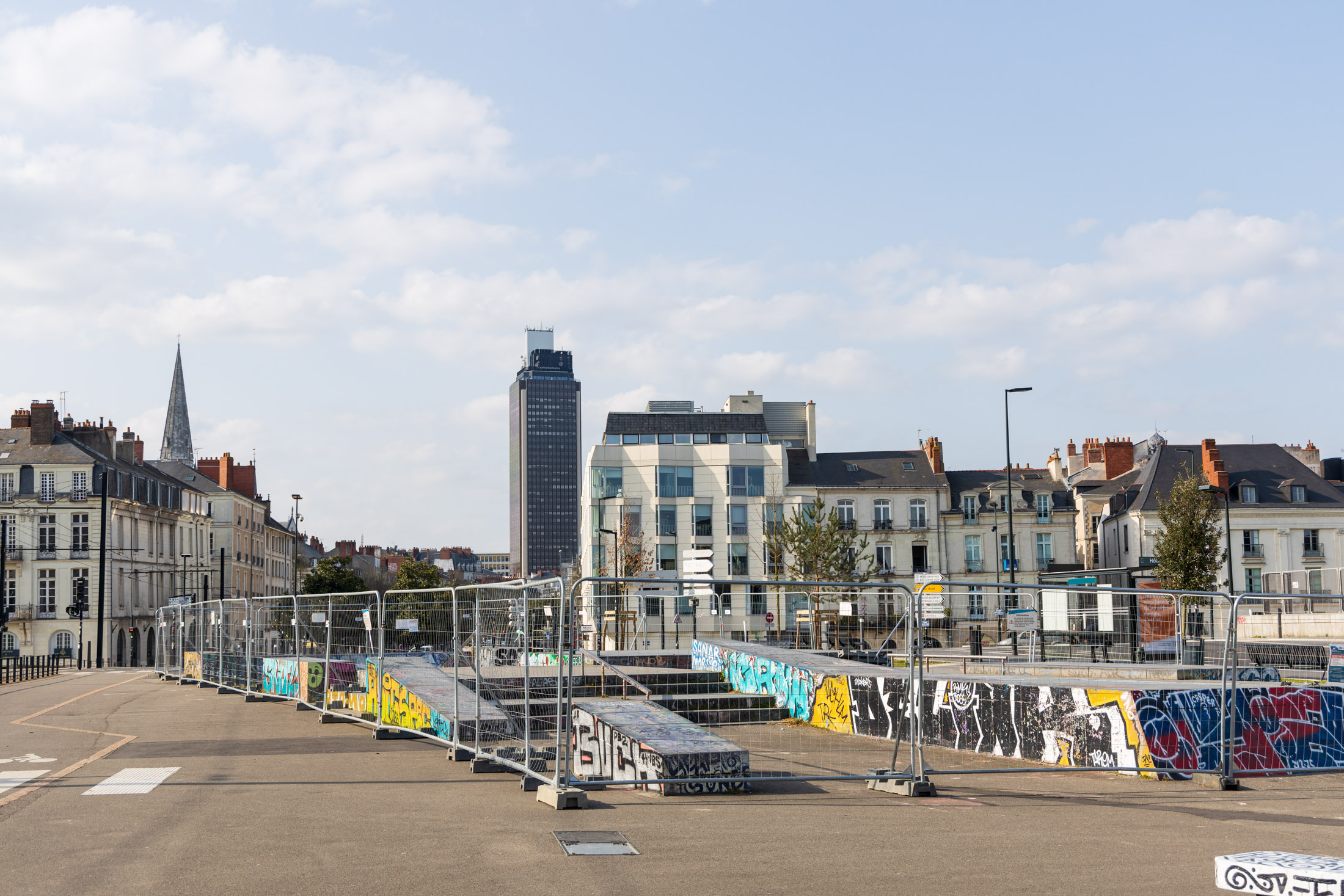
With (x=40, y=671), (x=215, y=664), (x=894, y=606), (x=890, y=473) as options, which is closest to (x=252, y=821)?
(x=894, y=606)

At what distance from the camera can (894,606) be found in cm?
1326

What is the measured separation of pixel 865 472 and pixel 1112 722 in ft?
209

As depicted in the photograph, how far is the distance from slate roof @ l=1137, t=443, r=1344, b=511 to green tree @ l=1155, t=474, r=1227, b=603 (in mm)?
19314

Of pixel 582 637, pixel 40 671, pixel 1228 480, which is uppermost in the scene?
pixel 1228 480

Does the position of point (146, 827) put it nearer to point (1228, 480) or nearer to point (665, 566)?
point (665, 566)

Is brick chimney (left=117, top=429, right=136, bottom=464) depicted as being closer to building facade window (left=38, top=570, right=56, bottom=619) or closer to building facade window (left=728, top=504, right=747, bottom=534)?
building facade window (left=38, top=570, right=56, bottom=619)

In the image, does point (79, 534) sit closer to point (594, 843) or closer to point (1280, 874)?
point (594, 843)

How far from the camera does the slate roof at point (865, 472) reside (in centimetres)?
7356

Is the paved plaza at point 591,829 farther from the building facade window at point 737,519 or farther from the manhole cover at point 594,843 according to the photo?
the building facade window at point 737,519

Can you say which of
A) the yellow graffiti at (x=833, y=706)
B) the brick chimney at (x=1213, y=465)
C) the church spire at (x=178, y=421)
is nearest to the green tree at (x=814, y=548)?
the brick chimney at (x=1213, y=465)

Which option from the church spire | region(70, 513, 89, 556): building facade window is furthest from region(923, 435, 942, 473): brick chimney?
the church spire

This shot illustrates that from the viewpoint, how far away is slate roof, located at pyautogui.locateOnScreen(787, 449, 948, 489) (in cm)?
7356

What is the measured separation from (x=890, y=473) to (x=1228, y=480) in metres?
19.6

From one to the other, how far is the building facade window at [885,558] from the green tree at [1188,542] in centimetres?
2580
